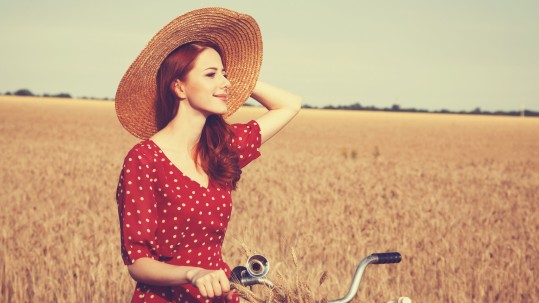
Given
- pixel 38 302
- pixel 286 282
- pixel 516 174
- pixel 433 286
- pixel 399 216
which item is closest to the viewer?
pixel 286 282

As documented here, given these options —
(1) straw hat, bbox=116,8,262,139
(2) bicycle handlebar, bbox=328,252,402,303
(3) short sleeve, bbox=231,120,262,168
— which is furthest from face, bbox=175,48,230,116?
(2) bicycle handlebar, bbox=328,252,402,303

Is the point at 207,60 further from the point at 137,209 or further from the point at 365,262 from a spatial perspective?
the point at 365,262

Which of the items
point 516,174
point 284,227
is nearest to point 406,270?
point 284,227

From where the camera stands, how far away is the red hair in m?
2.43

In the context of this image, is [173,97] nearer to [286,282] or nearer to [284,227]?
[286,282]

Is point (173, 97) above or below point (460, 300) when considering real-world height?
above

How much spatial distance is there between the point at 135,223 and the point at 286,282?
1.99ft

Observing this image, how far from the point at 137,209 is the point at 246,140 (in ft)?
2.23

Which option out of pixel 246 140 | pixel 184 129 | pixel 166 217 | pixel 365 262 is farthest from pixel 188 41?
pixel 365 262

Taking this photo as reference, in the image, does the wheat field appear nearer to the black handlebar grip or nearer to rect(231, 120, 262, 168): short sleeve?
the black handlebar grip

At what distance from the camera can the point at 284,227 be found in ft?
24.0

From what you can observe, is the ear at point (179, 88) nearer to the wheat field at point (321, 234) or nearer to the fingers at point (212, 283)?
the wheat field at point (321, 234)

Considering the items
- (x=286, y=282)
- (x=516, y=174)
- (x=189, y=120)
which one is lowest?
(x=516, y=174)

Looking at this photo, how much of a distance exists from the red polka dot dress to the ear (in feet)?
0.68
